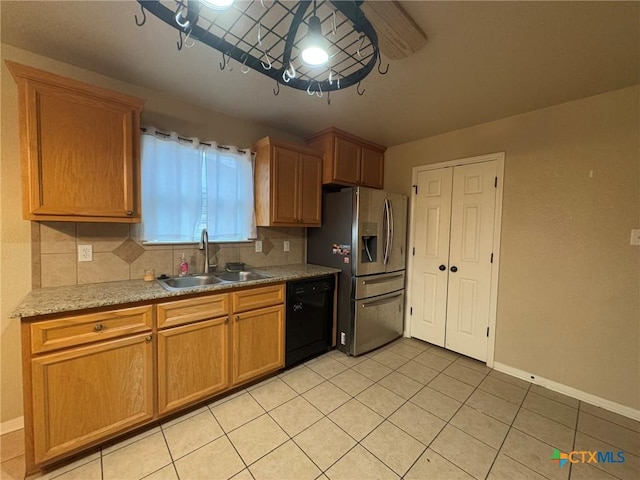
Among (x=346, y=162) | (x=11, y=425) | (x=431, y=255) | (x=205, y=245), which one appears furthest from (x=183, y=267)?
(x=431, y=255)

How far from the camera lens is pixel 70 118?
1.65m

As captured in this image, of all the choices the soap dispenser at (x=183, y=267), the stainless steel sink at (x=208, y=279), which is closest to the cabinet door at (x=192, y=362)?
the stainless steel sink at (x=208, y=279)

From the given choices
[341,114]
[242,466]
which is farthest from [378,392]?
[341,114]

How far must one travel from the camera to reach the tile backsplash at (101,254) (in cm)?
181

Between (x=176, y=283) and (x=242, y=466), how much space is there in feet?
4.65

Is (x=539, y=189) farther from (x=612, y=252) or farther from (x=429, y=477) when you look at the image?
(x=429, y=477)

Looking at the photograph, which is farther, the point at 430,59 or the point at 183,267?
the point at 183,267

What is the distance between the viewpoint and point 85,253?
1928 mm

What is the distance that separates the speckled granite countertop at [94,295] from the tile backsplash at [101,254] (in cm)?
8

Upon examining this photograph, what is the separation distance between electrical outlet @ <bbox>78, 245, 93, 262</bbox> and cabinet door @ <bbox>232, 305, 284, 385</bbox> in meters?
1.13

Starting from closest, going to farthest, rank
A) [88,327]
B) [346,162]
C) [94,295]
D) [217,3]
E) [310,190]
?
[217,3] < [88,327] < [94,295] < [310,190] < [346,162]

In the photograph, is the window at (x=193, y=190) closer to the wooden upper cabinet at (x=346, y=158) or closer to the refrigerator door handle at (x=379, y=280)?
the wooden upper cabinet at (x=346, y=158)

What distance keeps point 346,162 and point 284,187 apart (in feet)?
2.75

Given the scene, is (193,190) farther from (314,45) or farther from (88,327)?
(314,45)
